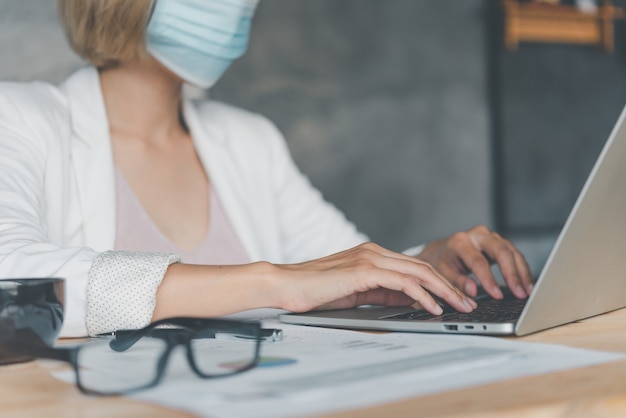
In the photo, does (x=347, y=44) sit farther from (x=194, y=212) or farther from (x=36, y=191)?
(x=36, y=191)

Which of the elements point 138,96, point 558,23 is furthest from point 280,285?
point 558,23

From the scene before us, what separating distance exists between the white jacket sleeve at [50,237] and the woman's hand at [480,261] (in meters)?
0.55

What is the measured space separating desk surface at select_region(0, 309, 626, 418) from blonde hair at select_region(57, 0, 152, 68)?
105cm

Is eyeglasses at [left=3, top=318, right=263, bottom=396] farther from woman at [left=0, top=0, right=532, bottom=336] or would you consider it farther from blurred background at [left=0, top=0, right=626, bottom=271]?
blurred background at [left=0, top=0, right=626, bottom=271]

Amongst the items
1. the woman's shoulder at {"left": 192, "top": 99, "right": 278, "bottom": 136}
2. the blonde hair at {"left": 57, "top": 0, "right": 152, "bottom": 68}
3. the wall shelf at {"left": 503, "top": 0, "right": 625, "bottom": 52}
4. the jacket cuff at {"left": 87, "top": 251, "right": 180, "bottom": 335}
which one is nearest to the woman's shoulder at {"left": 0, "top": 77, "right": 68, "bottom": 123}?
the blonde hair at {"left": 57, "top": 0, "right": 152, "bottom": 68}

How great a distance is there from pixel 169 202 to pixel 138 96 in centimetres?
25

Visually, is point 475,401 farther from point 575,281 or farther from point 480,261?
point 480,261

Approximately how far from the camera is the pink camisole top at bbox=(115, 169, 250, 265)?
1652 millimetres

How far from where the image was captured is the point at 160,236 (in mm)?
1674

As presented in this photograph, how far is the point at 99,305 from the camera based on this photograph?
990 millimetres

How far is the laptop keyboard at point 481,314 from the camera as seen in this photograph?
0.97 metres

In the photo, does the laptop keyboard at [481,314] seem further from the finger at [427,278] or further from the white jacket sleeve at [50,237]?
the white jacket sleeve at [50,237]

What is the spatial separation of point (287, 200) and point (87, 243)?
55 cm

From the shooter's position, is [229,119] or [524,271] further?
[229,119]
